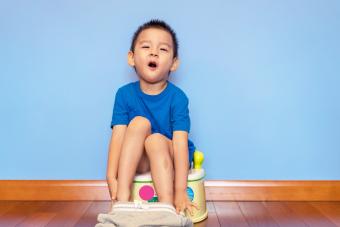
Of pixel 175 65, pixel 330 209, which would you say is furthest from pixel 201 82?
pixel 330 209

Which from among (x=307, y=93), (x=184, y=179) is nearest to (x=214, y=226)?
(x=184, y=179)

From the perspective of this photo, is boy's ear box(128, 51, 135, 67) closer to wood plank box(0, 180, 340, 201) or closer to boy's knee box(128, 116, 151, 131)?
boy's knee box(128, 116, 151, 131)

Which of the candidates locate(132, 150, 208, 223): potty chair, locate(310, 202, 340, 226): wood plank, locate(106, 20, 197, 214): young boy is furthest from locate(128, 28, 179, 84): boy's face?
locate(310, 202, 340, 226): wood plank

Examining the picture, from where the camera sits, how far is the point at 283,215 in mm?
1202

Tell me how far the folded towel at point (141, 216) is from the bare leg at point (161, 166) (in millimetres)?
138

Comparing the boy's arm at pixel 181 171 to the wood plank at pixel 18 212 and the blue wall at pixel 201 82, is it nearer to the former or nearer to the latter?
the blue wall at pixel 201 82

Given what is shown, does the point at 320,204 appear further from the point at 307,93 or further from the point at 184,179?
the point at 184,179

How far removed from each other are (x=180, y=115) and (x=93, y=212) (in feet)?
1.25

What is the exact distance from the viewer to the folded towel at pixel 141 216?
892 millimetres

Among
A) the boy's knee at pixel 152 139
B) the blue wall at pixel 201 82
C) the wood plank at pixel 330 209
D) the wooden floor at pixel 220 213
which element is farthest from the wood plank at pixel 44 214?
the wood plank at pixel 330 209

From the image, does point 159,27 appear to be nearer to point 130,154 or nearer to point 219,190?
point 130,154

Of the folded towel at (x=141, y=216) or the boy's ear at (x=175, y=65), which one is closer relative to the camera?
the folded towel at (x=141, y=216)

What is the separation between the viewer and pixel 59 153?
141cm

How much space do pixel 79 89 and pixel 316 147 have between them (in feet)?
2.64
